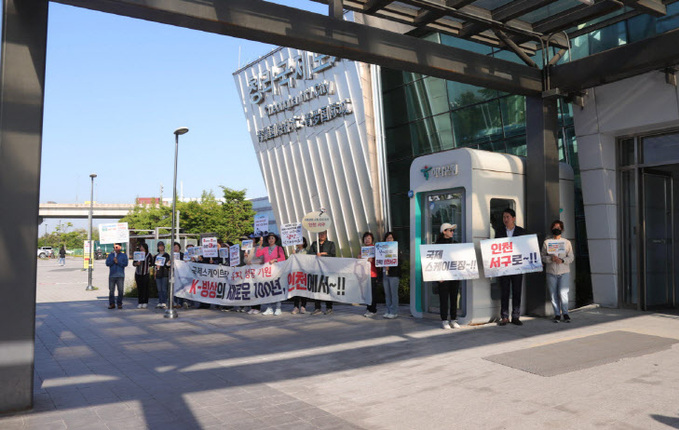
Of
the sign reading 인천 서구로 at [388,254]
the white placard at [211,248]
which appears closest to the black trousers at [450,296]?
the sign reading 인천 서구로 at [388,254]

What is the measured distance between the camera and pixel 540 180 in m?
11.2

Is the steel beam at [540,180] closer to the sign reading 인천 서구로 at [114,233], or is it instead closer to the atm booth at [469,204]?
the atm booth at [469,204]

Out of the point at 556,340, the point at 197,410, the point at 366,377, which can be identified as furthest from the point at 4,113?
the point at 556,340

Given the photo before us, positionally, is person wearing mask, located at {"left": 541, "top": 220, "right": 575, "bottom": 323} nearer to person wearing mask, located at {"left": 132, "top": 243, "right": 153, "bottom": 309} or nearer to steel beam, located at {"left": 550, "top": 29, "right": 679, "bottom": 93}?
steel beam, located at {"left": 550, "top": 29, "right": 679, "bottom": 93}

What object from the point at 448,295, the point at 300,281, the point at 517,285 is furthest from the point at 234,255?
the point at 517,285

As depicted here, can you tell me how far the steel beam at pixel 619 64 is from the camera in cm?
923

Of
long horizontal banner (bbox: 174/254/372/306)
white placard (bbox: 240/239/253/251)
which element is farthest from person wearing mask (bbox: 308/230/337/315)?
white placard (bbox: 240/239/253/251)

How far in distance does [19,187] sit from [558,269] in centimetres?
893

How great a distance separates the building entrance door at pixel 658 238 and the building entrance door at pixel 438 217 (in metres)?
4.27

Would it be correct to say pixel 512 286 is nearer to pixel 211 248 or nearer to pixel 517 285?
pixel 517 285

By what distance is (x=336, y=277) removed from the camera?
42.1 feet

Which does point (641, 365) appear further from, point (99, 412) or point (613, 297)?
point (99, 412)

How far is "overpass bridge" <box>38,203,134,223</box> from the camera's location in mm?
101806

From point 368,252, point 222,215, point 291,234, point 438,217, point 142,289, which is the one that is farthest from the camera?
point 222,215
